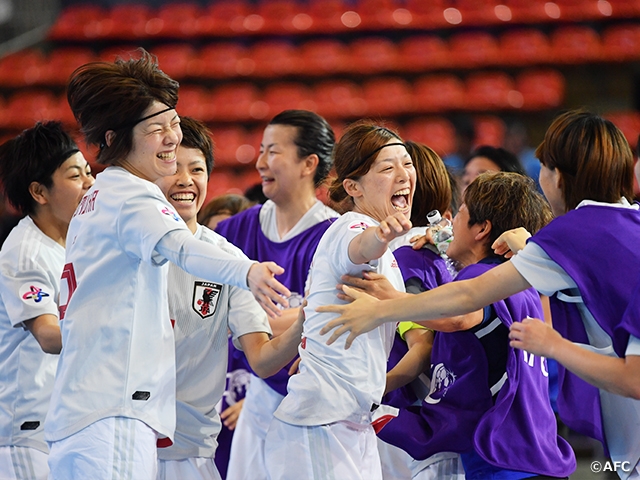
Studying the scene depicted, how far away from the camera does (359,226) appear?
2881mm

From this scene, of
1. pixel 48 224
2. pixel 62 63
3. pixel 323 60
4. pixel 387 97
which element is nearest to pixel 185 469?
pixel 48 224

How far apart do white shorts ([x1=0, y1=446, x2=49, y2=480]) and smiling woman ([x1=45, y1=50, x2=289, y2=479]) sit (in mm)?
982

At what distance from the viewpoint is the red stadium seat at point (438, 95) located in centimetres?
1338

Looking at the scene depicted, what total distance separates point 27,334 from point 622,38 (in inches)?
508

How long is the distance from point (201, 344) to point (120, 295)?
68 centimetres

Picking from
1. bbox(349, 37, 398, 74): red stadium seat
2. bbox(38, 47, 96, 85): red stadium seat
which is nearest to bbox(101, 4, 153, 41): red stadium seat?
bbox(38, 47, 96, 85): red stadium seat

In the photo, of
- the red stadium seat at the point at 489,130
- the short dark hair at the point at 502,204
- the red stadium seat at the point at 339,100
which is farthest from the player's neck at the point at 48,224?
the red stadium seat at the point at 339,100

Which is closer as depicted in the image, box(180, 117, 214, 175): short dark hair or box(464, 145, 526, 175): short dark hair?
box(180, 117, 214, 175): short dark hair

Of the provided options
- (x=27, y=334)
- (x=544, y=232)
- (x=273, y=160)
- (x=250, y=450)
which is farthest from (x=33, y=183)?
(x=544, y=232)

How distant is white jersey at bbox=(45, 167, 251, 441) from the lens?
2574 millimetres

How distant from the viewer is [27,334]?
357 centimetres

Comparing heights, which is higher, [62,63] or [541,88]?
[62,63]

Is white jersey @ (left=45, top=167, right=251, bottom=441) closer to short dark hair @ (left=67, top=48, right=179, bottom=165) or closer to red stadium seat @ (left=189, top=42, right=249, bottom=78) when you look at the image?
short dark hair @ (left=67, top=48, right=179, bottom=165)

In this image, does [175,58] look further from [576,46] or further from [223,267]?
[223,267]
